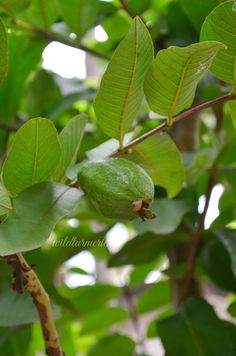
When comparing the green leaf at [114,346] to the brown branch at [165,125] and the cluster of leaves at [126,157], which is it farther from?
the brown branch at [165,125]

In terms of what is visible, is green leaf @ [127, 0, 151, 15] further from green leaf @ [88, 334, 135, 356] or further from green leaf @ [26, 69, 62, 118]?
green leaf @ [88, 334, 135, 356]

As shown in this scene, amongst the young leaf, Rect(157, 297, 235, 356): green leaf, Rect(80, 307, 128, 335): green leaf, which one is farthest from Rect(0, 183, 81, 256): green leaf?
Rect(80, 307, 128, 335): green leaf

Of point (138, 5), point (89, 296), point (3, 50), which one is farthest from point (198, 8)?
point (89, 296)

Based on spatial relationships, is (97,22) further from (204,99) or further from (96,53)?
(204,99)

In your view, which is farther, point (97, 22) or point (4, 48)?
point (97, 22)

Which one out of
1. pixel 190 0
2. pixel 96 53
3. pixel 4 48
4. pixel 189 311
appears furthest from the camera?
pixel 96 53

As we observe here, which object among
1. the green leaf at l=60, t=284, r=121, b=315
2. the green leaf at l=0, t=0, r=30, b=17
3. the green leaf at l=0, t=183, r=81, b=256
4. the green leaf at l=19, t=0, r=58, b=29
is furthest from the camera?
the green leaf at l=60, t=284, r=121, b=315

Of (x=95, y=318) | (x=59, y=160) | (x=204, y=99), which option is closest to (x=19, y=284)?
(x=59, y=160)
